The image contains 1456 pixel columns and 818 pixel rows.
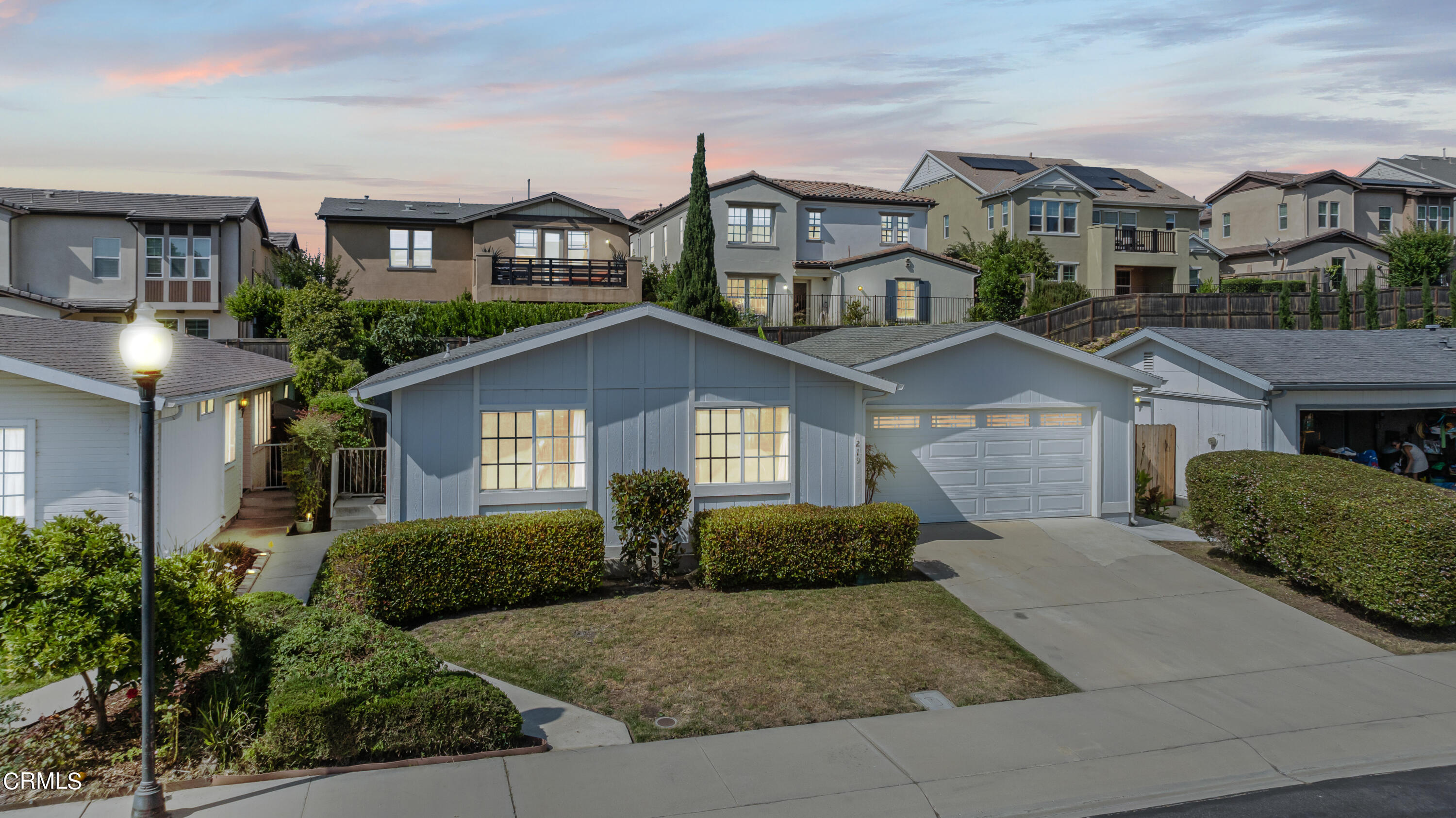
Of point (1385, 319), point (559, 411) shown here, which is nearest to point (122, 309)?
point (559, 411)

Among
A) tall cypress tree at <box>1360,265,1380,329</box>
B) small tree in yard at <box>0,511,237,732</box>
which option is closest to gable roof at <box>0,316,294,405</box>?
small tree in yard at <box>0,511,237,732</box>

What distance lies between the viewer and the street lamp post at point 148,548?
20.7 ft

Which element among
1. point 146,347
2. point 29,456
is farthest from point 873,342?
point 146,347

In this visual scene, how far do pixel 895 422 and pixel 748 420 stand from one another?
371cm

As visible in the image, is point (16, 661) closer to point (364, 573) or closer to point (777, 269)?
point (364, 573)

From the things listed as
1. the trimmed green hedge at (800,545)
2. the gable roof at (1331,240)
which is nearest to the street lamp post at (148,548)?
the trimmed green hedge at (800,545)

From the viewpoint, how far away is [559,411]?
13.7 m

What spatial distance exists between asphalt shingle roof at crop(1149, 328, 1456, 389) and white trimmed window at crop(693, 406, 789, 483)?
388 inches

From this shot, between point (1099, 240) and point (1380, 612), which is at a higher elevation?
point (1099, 240)

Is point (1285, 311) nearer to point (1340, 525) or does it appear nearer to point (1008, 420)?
point (1008, 420)

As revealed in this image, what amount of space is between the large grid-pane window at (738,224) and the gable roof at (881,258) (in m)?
2.36

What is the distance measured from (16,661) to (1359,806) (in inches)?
407

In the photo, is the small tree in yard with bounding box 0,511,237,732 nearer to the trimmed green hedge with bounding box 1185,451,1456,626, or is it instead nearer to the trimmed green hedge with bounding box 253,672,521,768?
the trimmed green hedge with bounding box 253,672,521,768

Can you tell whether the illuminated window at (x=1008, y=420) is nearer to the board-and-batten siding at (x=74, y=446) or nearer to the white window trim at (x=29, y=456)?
the board-and-batten siding at (x=74, y=446)
